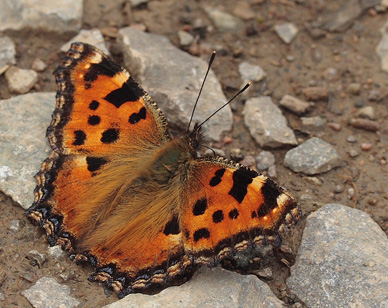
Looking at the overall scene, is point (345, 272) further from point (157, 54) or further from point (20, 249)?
point (157, 54)

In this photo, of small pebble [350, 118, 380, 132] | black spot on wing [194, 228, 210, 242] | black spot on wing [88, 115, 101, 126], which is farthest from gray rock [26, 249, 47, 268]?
small pebble [350, 118, 380, 132]

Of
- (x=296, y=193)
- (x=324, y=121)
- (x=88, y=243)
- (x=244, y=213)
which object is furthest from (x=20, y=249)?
(x=324, y=121)

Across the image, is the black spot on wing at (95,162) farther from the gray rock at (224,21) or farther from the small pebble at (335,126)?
the gray rock at (224,21)

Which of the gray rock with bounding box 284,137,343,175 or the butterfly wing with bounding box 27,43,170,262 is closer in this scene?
the butterfly wing with bounding box 27,43,170,262

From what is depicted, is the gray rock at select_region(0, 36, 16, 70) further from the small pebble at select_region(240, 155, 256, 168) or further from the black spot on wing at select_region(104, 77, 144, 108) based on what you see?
the small pebble at select_region(240, 155, 256, 168)

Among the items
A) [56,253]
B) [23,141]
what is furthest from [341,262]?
[23,141]

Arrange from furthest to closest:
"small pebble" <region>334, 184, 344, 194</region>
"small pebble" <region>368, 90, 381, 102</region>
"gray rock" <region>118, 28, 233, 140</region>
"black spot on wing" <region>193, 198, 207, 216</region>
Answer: "small pebble" <region>368, 90, 381, 102</region> < "gray rock" <region>118, 28, 233, 140</region> < "small pebble" <region>334, 184, 344, 194</region> < "black spot on wing" <region>193, 198, 207, 216</region>

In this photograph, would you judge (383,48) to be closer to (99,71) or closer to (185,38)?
(185,38)
